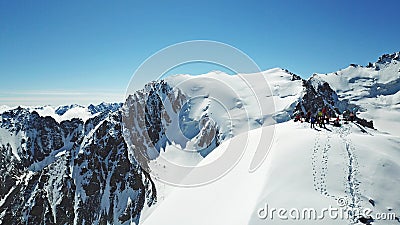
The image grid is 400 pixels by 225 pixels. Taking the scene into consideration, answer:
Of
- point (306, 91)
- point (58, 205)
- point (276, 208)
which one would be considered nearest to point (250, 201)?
point (276, 208)

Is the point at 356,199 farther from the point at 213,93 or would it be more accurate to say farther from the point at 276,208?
the point at 213,93

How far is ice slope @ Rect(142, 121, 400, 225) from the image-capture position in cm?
1565

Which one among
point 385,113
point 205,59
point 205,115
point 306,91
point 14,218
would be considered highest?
point 385,113

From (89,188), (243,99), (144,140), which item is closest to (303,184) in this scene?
(243,99)

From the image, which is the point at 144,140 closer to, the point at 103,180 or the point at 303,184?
the point at 103,180

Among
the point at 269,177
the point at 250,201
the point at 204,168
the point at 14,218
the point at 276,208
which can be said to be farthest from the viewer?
the point at 14,218

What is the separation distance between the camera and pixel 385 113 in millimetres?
183625

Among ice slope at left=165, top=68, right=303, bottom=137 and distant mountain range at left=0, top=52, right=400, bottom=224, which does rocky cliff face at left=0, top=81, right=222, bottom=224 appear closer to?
distant mountain range at left=0, top=52, right=400, bottom=224

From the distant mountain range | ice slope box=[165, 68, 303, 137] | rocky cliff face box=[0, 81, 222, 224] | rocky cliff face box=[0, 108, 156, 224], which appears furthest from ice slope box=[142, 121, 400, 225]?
rocky cliff face box=[0, 108, 156, 224]

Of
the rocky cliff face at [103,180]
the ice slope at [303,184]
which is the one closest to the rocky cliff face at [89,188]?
the rocky cliff face at [103,180]

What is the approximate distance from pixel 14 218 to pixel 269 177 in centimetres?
16434

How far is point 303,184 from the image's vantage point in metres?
17.2

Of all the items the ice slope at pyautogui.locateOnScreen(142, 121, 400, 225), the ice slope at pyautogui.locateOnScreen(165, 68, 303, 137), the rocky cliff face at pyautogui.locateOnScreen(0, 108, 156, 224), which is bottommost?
the ice slope at pyautogui.locateOnScreen(142, 121, 400, 225)

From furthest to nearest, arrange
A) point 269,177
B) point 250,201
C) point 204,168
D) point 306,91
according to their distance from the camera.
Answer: point 306,91 → point 204,168 → point 269,177 → point 250,201
